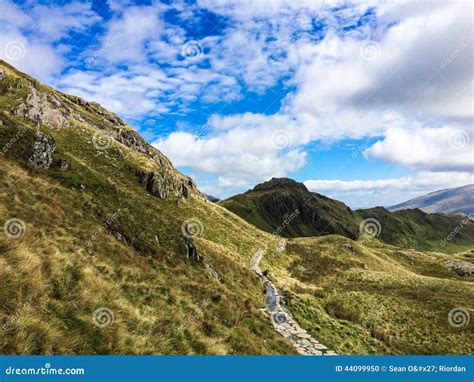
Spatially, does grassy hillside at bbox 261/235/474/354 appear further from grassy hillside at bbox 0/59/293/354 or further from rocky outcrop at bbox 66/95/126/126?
rocky outcrop at bbox 66/95/126/126

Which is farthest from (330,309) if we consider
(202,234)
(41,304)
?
(41,304)

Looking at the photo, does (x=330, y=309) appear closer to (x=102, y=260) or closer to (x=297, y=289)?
(x=297, y=289)

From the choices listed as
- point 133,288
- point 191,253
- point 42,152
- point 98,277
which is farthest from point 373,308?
point 42,152

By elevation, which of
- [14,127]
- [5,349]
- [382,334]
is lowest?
[382,334]

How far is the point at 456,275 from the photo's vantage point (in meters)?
112

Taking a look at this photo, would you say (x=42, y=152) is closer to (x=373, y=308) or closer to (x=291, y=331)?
(x=291, y=331)

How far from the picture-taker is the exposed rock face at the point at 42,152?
1266 inches

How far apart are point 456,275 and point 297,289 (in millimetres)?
100004

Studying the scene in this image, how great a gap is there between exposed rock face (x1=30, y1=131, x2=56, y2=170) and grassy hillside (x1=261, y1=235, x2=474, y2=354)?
2781 cm

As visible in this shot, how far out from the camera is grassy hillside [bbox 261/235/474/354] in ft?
84.3

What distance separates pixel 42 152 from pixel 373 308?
39.5 metres

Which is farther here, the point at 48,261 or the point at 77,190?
the point at 77,190

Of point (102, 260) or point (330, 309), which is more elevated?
point (102, 260)

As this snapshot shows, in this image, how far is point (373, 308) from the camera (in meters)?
36.7
